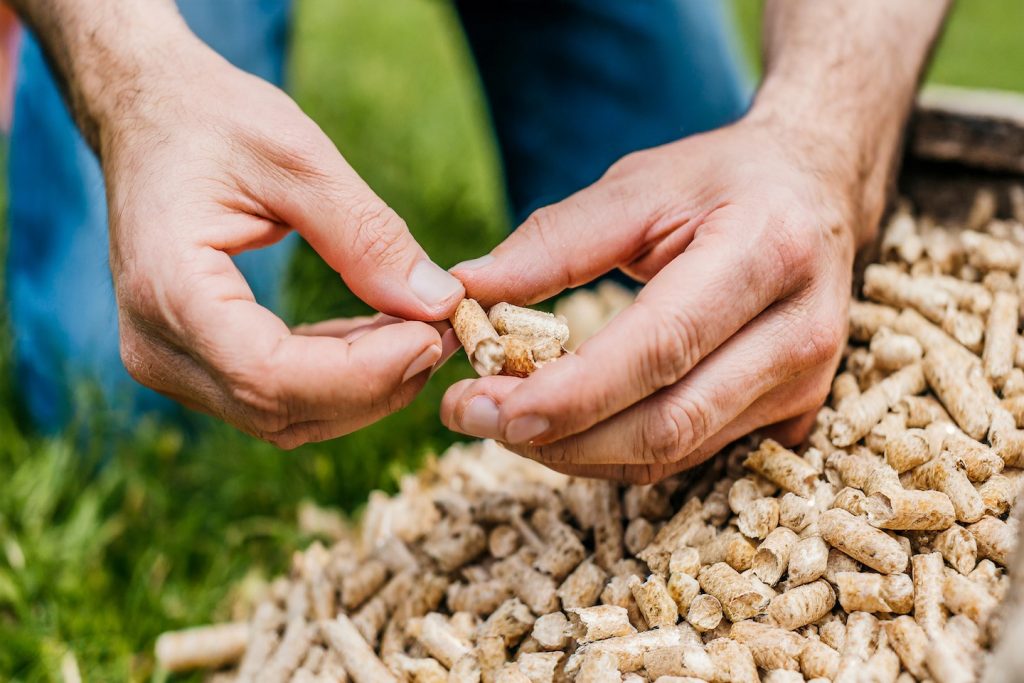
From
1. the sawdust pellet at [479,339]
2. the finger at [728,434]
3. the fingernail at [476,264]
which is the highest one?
the fingernail at [476,264]

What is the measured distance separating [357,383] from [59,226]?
1680 mm

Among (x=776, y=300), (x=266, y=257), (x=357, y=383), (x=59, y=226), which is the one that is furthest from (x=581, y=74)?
(x=357, y=383)

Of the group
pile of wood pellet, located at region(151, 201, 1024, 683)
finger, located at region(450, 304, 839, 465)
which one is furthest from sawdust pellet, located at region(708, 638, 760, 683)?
finger, located at region(450, 304, 839, 465)

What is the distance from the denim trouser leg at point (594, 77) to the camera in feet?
8.40

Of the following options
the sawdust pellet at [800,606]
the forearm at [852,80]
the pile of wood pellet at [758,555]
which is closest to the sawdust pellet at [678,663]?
the pile of wood pellet at [758,555]

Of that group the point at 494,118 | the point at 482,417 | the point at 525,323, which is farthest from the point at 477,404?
the point at 494,118

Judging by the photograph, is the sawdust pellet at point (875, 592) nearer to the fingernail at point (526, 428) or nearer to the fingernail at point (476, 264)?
the fingernail at point (526, 428)

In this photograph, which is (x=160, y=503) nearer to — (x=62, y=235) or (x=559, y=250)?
(x=62, y=235)

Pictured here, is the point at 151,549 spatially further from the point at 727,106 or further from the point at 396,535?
the point at 727,106

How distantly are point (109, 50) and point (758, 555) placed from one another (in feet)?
3.84

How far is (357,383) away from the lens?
1062 millimetres

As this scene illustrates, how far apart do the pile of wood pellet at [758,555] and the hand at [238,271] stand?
1.19ft

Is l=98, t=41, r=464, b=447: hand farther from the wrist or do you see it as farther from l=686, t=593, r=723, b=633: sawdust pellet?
l=686, t=593, r=723, b=633: sawdust pellet

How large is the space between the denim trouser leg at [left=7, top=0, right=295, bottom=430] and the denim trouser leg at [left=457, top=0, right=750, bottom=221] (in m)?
0.66
